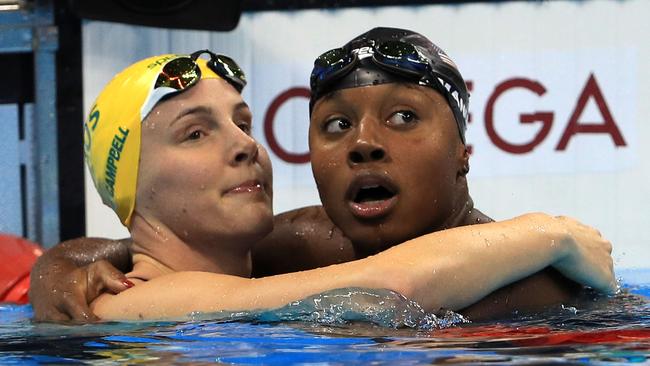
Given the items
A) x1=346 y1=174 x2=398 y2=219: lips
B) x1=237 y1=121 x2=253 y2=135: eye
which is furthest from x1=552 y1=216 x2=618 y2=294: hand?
x1=237 y1=121 x2=253 y2=135: eye

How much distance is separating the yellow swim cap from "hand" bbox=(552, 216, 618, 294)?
1165 mm

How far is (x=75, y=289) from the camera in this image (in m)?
3.24

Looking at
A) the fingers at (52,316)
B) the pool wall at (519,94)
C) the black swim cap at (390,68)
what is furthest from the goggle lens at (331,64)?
the pool wall at (519,94)

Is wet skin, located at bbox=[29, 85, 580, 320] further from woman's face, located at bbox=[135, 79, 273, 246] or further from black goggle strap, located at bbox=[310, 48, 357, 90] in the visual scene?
woman's face, located at bbox=[135, 79, 273, 246]

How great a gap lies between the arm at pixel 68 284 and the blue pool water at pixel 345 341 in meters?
0.07

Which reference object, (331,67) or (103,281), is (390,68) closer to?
(331,67)

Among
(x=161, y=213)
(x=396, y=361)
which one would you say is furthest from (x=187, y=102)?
(x=396, y=361)

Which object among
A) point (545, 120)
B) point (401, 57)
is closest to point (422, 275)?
point (401, 57)

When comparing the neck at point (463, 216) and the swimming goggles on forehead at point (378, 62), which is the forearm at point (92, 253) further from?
the neck at point (463, 216)

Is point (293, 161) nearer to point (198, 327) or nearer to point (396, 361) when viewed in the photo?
point (198, 327)

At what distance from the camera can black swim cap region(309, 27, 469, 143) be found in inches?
121

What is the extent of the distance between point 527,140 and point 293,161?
4.32 feet

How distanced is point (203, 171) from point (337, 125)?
422mm

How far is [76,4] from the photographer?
20.0 ft
